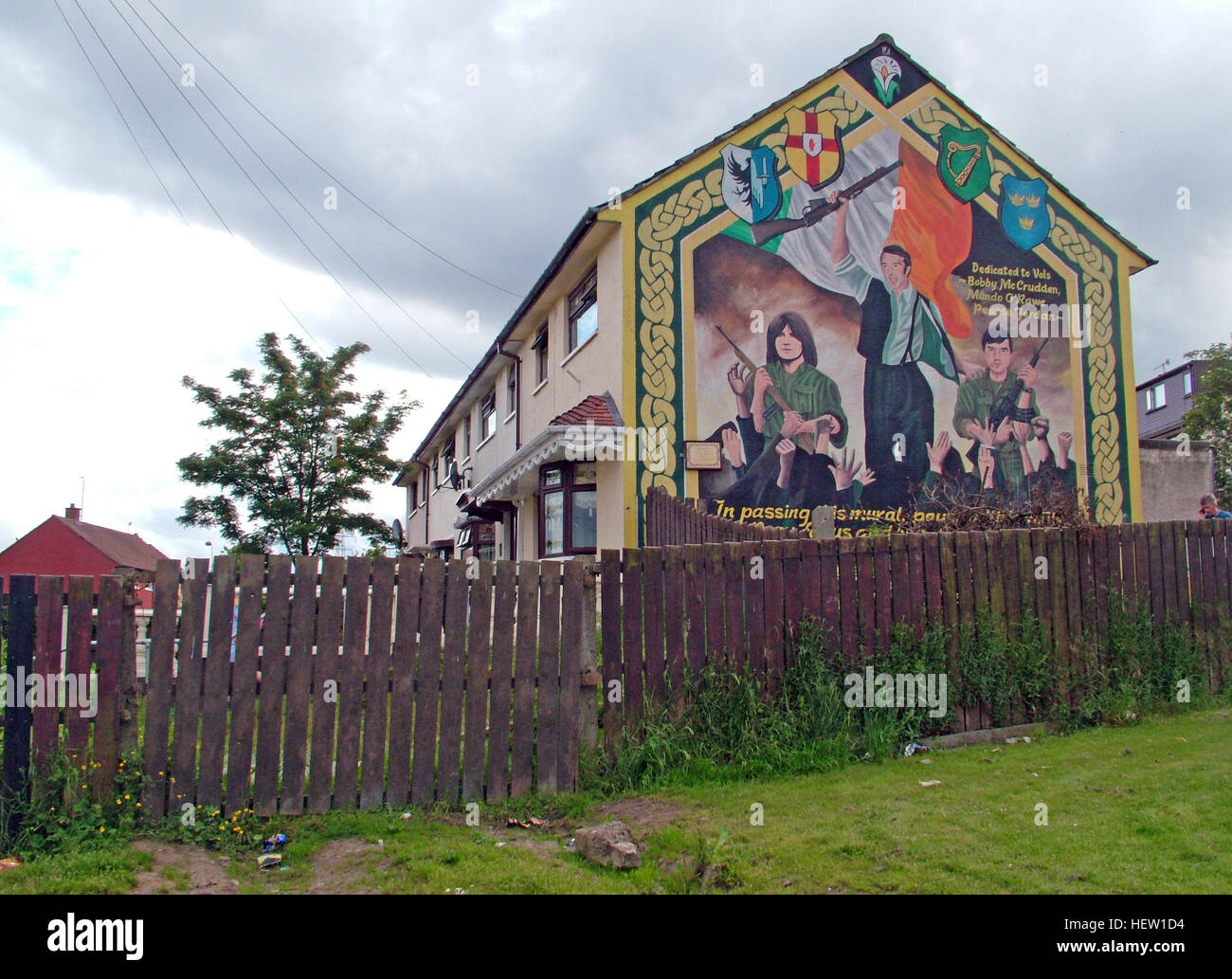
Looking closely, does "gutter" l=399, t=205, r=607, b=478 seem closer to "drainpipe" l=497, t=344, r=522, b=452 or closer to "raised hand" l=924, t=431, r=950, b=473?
"drainpipe" l=497, t=344, r=522, b=452

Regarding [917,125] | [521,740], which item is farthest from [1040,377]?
[521,740]

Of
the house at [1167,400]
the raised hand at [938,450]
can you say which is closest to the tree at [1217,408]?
the house at [1167,400]

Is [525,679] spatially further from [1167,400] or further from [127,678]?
[1167,400]

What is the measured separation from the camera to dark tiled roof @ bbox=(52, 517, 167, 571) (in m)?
43.9

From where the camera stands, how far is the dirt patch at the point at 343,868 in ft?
15.0

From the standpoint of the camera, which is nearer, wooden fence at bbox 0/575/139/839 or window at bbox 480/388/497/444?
wooden fence at bbox 0/575/139/839

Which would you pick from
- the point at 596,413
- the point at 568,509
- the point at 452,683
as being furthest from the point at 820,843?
the point at 568,509

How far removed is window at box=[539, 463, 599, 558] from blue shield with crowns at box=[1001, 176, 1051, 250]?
28.3ft

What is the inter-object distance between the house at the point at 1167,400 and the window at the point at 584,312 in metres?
38.4

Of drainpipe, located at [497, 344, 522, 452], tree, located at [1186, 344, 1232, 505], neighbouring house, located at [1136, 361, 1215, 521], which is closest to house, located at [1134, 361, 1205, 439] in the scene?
tree, located at [1186, 344, 1232, 505]

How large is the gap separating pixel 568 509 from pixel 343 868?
10245 millimetres

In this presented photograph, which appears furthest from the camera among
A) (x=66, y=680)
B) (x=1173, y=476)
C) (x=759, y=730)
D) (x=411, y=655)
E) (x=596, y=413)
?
(x=1173, y=476)

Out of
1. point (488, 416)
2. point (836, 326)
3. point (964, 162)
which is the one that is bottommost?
point (836, 326)

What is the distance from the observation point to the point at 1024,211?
16016 mm
